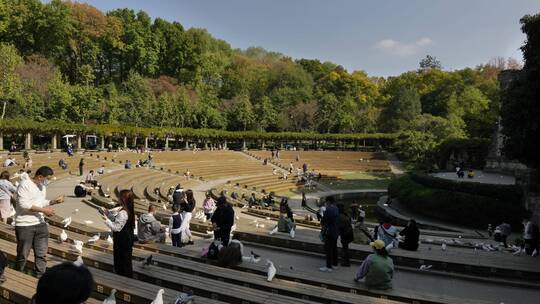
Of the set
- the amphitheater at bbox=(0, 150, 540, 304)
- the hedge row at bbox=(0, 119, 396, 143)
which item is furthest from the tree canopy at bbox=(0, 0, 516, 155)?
the amphitheater at bbox=(0, 150, 540, 304)

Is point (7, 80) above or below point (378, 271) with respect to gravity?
above

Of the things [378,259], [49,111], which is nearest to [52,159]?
[49,111]

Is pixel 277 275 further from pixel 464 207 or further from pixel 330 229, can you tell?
pixel 464 207

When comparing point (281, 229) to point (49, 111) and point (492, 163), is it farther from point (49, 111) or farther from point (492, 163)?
point (49, 111)

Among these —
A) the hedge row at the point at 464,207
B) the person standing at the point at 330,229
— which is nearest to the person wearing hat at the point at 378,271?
the person standing at the point at 330,229

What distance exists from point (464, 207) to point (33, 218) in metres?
24.7

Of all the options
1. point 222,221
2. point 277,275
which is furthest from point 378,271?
point 222,221

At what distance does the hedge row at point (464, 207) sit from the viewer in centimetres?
2461

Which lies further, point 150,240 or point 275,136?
point 275,136

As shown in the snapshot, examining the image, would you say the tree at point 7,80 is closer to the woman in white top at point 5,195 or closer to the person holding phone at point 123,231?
the woman in white top at point 5,195

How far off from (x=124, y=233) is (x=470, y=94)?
7438cm

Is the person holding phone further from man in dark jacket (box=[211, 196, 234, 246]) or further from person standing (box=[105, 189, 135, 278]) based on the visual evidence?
man in dark jacket (box=[211, 196, 234, 246])

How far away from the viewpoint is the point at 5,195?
10531 millimetres

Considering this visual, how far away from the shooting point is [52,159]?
114 ft
